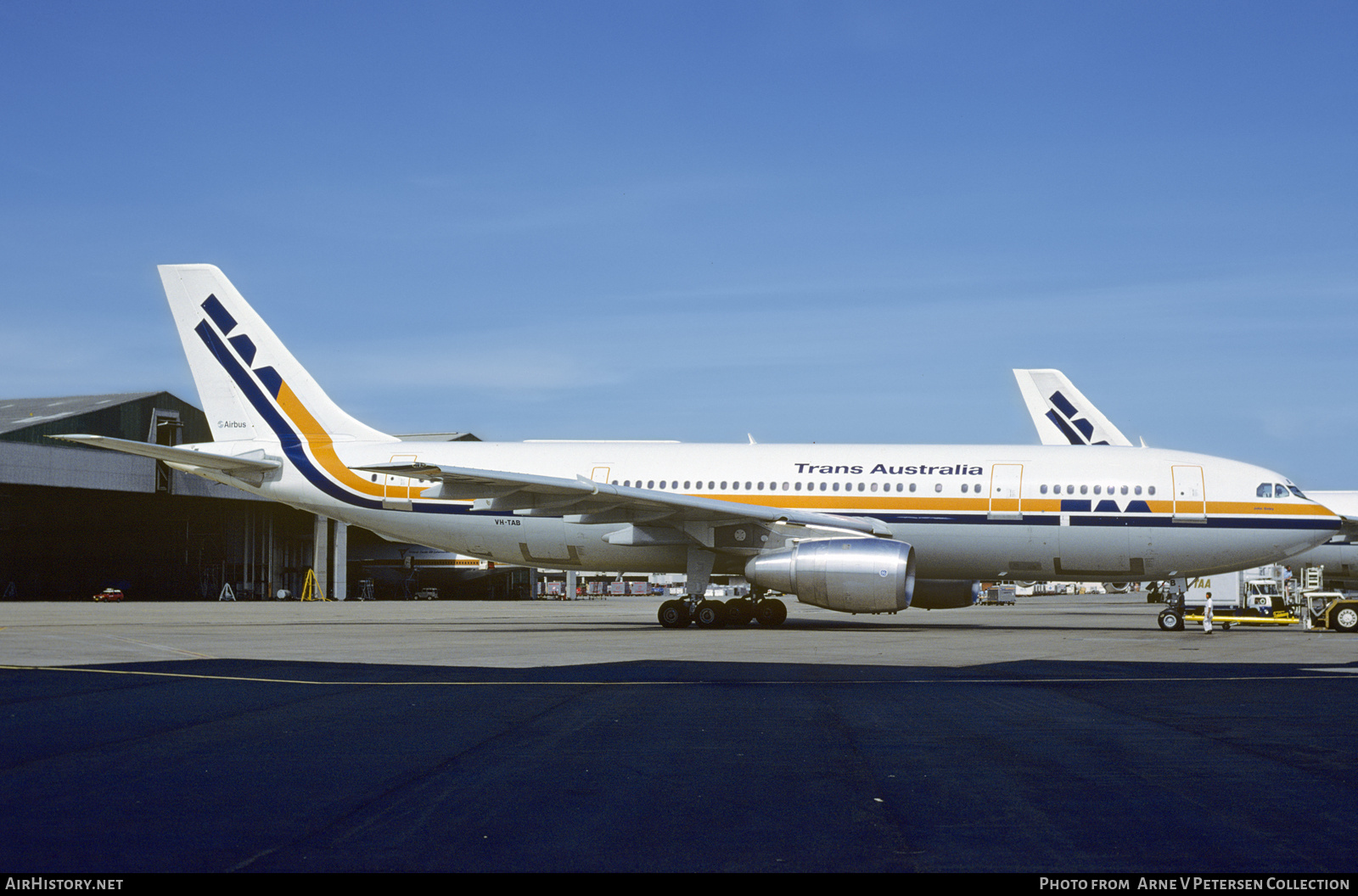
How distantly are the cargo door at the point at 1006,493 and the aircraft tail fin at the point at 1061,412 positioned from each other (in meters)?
18.8

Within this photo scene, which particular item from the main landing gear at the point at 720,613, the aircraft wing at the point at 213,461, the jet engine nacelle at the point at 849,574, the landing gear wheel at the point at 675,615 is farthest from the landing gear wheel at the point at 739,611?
the aircraft wing at the point at 213,461

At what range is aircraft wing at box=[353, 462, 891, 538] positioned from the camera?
70.5 ft

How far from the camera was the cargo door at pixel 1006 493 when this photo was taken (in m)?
23.1

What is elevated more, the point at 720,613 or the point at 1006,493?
the point at 1006,493

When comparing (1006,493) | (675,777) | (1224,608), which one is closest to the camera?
(675,777)

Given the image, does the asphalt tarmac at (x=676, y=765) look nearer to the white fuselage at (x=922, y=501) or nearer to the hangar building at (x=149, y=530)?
the white fuselage at (x=922, y=501)

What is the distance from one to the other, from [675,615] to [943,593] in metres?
5.88

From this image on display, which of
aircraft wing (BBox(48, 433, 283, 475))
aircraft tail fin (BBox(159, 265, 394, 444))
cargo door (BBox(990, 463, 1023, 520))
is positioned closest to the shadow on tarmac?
cargo door (BBox(990, 463, 1023, 520))

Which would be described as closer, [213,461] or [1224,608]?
[213,461]

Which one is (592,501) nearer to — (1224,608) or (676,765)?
(1224,608)

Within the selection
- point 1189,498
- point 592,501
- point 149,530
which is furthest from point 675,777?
point 149,530

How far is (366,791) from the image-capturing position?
20.1ft

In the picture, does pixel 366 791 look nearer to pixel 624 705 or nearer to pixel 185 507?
pixel 624 705

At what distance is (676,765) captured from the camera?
7035 millimetres
